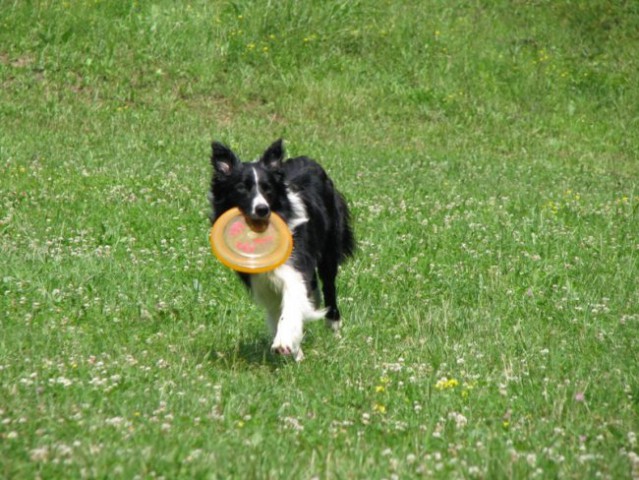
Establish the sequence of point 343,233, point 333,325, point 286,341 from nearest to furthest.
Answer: point 286,341
point 333,325
point 343,233

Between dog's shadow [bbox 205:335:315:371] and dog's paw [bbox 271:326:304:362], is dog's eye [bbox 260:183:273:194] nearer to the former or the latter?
dog's paw [bbox 271:326:304:362]

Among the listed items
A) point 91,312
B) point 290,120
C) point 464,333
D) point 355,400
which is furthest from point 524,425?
point 290,120

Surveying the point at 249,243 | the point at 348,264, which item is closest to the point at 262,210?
the point at 249,243

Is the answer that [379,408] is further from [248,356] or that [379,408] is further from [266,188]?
[266,188]

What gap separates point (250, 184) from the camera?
7.04 m

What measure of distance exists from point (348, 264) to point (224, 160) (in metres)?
2.41

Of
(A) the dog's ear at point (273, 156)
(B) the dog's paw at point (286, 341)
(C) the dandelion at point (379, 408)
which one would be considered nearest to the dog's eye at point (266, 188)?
(A) the dog's ear at point (273, 156)

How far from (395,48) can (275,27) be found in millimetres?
2551

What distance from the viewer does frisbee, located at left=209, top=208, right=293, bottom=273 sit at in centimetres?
698

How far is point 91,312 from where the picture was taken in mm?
7402

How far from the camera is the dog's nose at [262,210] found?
6.83 m

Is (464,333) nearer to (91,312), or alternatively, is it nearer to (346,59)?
(91,312)

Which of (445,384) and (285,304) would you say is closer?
(445,384)

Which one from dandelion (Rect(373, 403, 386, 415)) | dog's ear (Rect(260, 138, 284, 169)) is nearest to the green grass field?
dandelion (Rect(373, 403, 386, 415))
